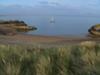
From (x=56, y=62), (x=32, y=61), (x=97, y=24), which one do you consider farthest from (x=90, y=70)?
(x=97, y=24)

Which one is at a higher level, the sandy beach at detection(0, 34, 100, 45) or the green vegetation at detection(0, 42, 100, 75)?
the green vegetation at detection(0, 42, 100, 75)

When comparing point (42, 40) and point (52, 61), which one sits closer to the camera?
point (52, 61)

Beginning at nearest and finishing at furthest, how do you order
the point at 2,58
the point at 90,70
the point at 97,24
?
the point at 90,70 → the point at 2,58 → the point at 97,24

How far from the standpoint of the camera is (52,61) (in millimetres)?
5609

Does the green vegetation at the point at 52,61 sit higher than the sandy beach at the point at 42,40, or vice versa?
the green vegetation at the point at 52,61

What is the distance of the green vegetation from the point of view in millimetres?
5477

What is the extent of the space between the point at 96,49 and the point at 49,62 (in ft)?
2.62

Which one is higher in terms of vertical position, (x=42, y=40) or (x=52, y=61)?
(x=52, y=61)

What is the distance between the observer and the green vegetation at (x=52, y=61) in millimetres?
5477

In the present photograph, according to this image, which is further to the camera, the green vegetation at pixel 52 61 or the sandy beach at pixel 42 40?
the sandy beach at pixel 42 40

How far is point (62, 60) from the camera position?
561cm

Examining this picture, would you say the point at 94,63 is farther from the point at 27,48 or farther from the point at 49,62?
the point at 27,48

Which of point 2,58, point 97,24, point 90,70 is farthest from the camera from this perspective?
point 97,24

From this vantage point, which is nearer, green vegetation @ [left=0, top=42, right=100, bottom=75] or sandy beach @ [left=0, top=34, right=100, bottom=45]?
green vegetation @ [left=0, top=42, right=100, bottom=75]
